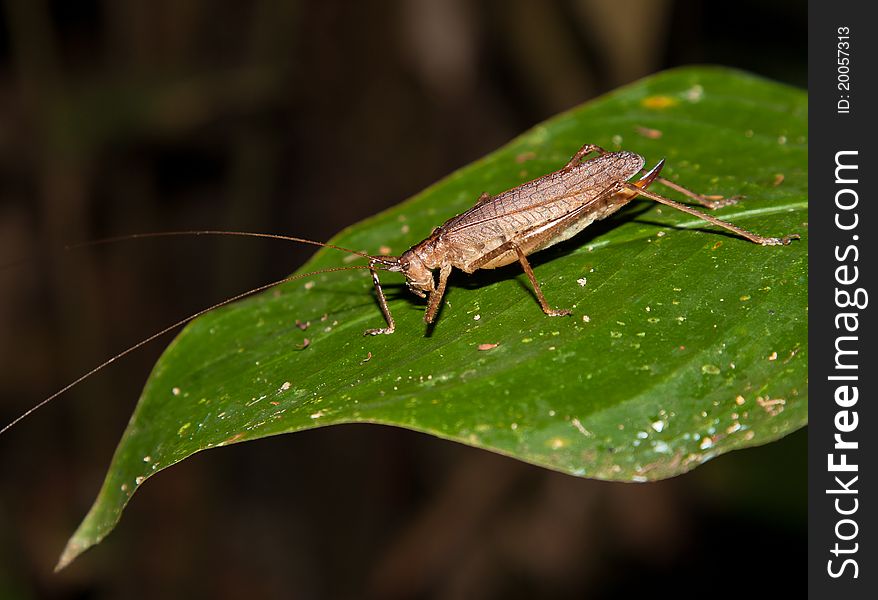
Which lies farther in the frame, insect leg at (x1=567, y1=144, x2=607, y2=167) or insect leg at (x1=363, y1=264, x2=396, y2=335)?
insect leg at (x1=567, y1=144, x2=607, y2=167)

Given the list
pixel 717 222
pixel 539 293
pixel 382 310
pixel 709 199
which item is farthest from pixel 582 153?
pixel 382 310

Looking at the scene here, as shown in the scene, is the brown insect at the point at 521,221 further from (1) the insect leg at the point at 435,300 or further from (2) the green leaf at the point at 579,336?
(2) the green leaf at the point at 579,336

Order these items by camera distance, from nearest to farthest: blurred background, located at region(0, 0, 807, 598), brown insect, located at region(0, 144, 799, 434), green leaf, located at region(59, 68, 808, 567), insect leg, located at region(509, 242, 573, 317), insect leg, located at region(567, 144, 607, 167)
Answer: green leaf, located at region(59, 68, 808, 567) → insect leg, located at region(509, 242, 573, 317) → brown insect, located at region(0, 144, 799, 434) → insect leg, located at region(567, 144, 607, 167) → blurred background, located at region(0, 0, 807, 598)

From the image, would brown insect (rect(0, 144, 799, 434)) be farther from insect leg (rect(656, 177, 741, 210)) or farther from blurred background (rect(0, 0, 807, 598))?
blurred background (rect(0, 0, 807, 598))

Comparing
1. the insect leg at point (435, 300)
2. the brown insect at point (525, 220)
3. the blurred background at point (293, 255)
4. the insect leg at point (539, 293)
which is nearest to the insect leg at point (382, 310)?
the brown insect at point (525, 220)

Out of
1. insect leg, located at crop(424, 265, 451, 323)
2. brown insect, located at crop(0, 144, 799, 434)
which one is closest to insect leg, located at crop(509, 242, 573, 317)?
brown insect, located at crop(0, 144, 799, 434)

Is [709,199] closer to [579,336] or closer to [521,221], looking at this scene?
[521,221]

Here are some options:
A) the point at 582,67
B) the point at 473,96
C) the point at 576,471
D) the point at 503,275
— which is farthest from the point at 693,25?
the point at 576,471

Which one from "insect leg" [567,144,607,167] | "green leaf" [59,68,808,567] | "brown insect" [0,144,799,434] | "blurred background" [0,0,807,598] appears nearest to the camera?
"green leaf" [59,68,808,567]
